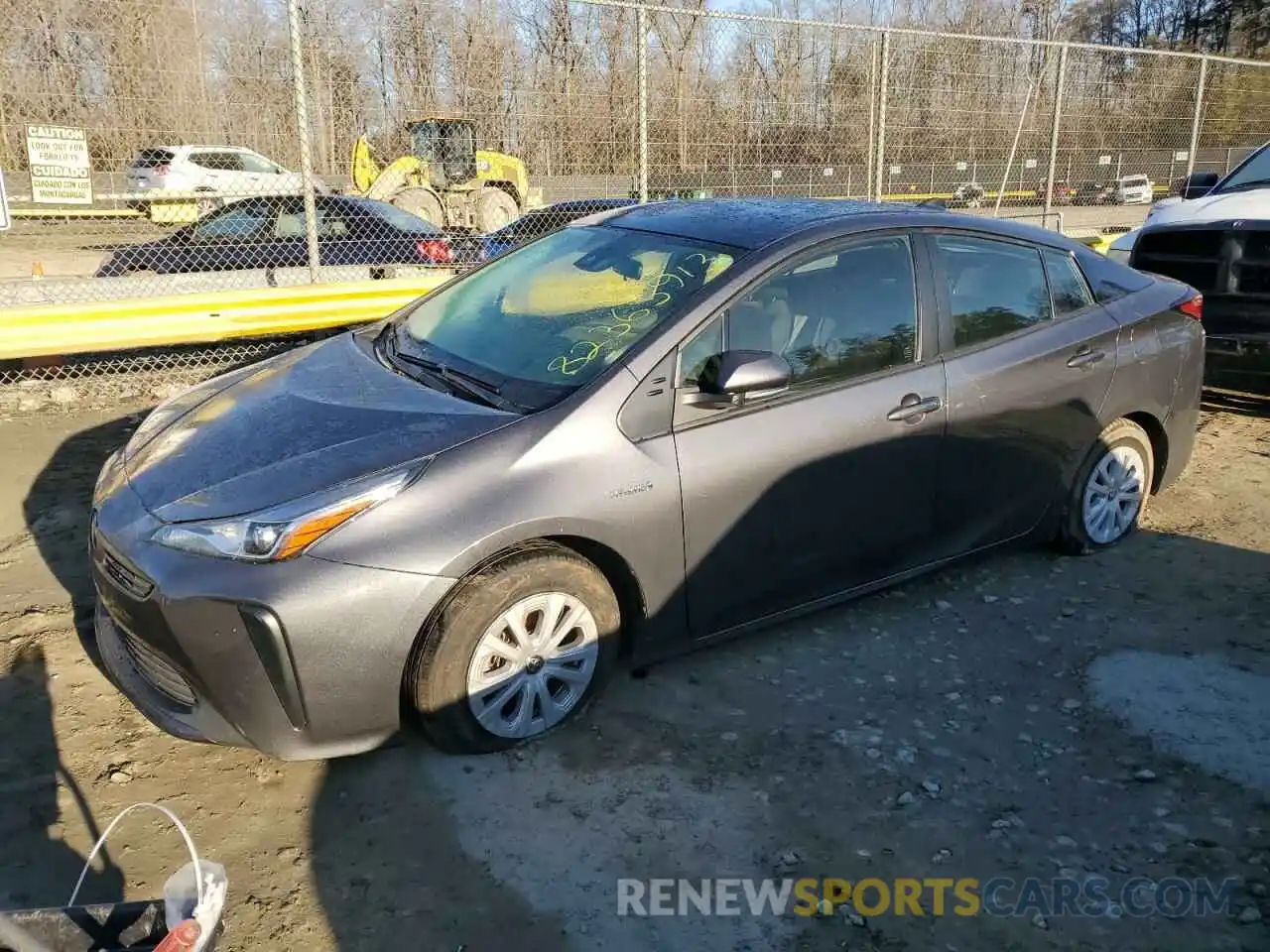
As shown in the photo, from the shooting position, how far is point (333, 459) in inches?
121

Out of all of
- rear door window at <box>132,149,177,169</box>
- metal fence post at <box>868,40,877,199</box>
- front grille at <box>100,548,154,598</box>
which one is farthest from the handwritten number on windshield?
metal fence post at <box>868,40,877,199</box>

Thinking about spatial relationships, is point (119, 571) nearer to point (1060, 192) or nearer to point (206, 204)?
point (206, 204)

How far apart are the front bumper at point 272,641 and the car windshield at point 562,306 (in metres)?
0.87

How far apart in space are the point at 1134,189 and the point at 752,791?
43.0ft

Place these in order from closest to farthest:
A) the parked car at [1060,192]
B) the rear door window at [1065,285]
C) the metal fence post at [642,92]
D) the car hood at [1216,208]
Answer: the rear door window at [1065,285]
the car hood at [1216,208]
the metal fence post at [642,92]
the parked car at [1060,192]

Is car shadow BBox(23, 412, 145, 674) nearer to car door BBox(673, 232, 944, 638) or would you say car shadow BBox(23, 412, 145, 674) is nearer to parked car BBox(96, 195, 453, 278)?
parked car BBox(96, 195, 453, 278)

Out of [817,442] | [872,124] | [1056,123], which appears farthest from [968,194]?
[817,442]

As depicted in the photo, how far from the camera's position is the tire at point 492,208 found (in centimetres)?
1011

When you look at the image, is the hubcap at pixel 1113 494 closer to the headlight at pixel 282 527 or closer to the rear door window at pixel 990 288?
the rear door window at pixel 990 288

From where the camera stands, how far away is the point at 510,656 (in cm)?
321

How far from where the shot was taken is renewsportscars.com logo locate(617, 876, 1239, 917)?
2.69 m

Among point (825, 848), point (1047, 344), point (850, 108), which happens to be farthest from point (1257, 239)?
point (825, 848)

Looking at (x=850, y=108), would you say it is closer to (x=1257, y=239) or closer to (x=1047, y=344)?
(x=1257, y=239)

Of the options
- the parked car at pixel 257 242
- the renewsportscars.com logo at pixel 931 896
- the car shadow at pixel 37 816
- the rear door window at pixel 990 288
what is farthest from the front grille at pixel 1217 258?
the car shadow at pixel 37 816
